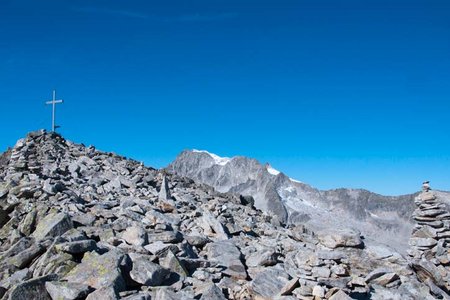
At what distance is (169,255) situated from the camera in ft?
51.3

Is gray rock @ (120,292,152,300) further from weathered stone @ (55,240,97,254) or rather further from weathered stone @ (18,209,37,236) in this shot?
weathered stone @ (18,209,37,236)

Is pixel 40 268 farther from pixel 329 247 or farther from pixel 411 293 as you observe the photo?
pixel 411 293

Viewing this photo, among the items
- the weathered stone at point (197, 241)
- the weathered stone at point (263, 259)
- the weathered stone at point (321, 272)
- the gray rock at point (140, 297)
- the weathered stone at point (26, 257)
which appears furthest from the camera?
the weathered stone at point (197, 241)

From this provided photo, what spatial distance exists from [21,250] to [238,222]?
13021mm

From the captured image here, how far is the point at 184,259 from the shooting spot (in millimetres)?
16141

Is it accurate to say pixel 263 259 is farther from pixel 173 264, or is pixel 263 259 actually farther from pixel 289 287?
pixel 173 264

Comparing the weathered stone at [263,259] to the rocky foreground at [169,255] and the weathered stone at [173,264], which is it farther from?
the weathered stone at [173,264]

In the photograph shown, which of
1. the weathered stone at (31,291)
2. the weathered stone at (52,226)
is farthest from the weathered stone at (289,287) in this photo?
the weathered stone at (52,226)

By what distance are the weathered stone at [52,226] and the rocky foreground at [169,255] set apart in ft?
0.16

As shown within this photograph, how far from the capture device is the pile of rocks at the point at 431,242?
17.8 m

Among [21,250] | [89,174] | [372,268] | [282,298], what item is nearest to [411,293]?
[372,268]

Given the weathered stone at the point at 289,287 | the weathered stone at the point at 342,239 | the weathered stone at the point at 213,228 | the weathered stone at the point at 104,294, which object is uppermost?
the weathered stone at the point at 213,228

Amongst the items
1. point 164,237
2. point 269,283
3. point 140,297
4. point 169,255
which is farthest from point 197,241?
point 140,297

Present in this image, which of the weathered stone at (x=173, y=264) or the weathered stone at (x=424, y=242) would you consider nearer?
the weathered stone at (x=173, y=264)
